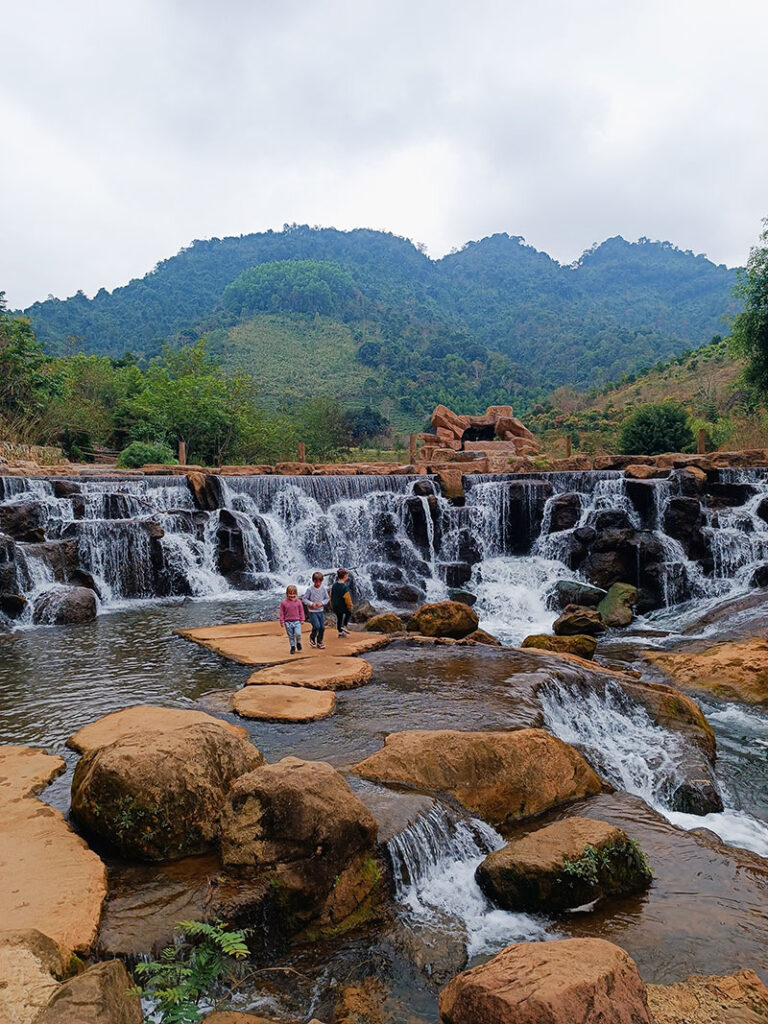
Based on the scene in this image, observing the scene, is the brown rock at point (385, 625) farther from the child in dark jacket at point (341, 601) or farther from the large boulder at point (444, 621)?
the child in dark jacket at point (341, 601)

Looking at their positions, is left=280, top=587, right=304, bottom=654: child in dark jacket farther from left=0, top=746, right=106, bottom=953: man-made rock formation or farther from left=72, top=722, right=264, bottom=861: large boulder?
left=72, top=722, right=264, bottom=861: large boulder

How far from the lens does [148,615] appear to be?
11.6 metres

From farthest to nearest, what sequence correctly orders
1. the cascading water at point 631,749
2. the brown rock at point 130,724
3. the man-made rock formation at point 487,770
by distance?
1. the cascading water at point 631,749
2. the brown rock at point 130,724
3. the man-made rock formation at point 487,770

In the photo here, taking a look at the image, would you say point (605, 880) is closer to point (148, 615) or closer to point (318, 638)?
point (318, 638)

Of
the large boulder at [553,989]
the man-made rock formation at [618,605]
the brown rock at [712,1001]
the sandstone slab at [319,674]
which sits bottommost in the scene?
the man-made rock formation at [618,605]

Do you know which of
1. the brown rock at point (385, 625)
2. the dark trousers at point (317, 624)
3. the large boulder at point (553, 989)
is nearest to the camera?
the large boulder at point (553, 989)

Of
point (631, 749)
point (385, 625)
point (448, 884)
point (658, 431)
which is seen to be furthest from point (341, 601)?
point (658, 431)

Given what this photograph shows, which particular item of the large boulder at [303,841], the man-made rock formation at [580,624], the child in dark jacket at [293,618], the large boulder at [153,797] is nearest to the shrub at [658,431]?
the man-made rock formation at [580,624]

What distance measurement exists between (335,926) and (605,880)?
1696mm

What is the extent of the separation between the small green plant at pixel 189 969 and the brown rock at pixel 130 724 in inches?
83.3

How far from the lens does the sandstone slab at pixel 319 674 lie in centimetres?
696

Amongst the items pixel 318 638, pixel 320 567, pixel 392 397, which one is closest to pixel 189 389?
pixel 320 567

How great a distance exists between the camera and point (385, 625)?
993 centimetres

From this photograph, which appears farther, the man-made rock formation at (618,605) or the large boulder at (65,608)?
the man-made rock formation at (618,605)
